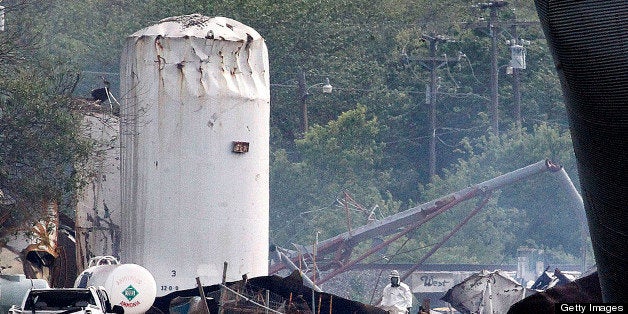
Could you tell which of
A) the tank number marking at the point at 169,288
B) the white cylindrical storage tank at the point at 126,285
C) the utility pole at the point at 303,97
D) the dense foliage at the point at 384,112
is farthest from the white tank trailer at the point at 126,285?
the utility pole at the point at 303,97

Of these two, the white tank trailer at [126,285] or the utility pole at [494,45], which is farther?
the utility pole at [494,45]

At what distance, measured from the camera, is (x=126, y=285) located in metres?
20.0

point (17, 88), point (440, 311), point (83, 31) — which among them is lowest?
point (440, 311)

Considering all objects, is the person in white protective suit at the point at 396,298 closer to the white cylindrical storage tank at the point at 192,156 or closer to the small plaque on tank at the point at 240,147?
the white cylindrical storage tank at the point at 192,156

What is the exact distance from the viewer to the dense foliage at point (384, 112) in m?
52.5

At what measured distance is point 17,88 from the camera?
80.1ft

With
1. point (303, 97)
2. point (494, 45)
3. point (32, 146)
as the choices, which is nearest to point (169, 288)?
point (32, 146)

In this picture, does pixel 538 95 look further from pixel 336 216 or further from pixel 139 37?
pixel 139 37

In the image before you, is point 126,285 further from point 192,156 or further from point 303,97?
point 303,97

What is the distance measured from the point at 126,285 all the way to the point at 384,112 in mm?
43116

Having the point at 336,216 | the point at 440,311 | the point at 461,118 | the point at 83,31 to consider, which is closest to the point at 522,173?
the point at 440,311

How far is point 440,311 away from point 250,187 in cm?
703

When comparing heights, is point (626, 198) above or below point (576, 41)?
below

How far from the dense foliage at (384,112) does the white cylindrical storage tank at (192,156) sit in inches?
868
